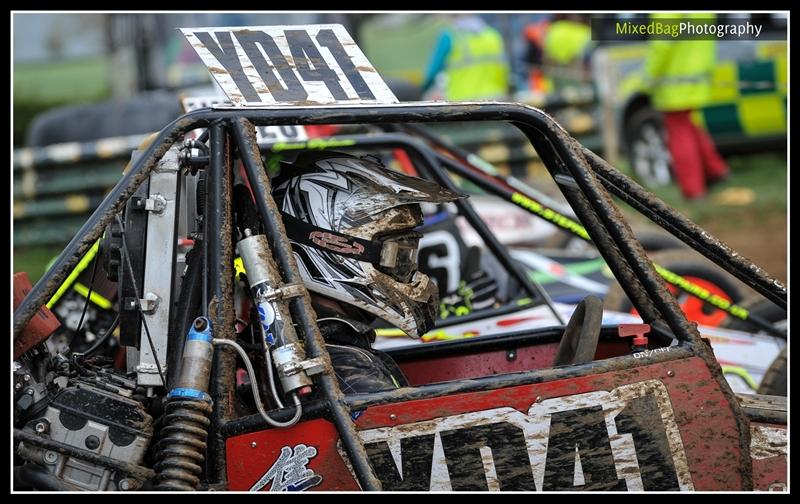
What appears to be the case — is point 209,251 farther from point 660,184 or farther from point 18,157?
point 660,184

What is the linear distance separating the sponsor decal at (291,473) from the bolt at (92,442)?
0.38 m

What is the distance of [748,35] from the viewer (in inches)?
407

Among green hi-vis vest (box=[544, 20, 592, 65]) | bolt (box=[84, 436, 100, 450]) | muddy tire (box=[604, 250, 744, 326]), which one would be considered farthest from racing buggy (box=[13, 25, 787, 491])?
green hi-vis vest (box=[544, 20, 592, 65])

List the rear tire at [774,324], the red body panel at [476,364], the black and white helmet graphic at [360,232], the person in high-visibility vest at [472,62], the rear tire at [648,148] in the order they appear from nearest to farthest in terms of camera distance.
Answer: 1. the black and white helmet graphic at [360,232]
2. the red body panel at [476,364]
3. the rear tire at [774,324]
4. the rear tire at [648,148]
5. the person in high-visibility vest at [472,62]

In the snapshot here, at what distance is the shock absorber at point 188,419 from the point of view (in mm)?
2502

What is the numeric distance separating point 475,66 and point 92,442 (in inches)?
373

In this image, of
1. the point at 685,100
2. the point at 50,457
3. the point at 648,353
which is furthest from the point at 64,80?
the point at 648,353

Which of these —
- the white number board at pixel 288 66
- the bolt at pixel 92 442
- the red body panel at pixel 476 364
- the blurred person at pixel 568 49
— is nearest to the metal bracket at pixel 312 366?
the bolt at pixel 92 442

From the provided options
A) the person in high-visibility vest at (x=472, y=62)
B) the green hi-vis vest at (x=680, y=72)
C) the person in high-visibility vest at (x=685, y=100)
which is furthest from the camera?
the person in high-visibility vest at (x=472, y=62)

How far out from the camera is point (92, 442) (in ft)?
8.60

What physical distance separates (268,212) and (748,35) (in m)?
8.67

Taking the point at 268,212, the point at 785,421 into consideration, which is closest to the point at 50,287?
the point at 268,212

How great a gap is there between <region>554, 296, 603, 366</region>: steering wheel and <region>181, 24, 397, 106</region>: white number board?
2.70 feet

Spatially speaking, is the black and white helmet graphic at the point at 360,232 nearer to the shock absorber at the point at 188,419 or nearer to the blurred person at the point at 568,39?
the shock absorber at the point at 188,419
